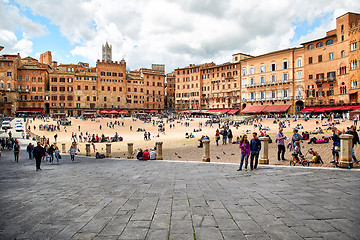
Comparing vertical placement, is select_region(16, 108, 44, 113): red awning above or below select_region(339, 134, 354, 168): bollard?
above

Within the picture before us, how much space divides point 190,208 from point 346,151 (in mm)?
6758

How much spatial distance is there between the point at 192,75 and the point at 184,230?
73316mm

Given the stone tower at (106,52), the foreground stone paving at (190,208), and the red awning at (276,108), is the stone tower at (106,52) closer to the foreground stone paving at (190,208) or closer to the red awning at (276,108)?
the red awning at (276,108)

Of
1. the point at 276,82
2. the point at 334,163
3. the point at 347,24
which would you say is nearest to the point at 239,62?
the point at 276,82

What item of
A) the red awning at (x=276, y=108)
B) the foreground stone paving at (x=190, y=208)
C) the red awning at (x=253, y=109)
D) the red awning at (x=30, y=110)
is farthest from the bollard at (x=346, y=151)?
the red awning at (x=30, y=110)

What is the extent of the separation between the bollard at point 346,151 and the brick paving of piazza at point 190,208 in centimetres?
49

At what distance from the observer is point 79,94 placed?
7175 cm

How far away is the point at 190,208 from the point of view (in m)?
4.90

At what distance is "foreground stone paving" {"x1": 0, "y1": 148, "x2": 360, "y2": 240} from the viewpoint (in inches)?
151

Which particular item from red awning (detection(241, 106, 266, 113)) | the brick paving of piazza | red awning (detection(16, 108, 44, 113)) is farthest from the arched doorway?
red awning (detection(16, 108, 44, 113))

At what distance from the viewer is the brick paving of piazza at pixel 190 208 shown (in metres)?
3.84

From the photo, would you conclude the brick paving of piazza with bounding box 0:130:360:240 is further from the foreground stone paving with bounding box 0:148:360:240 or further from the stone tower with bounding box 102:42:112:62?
the stone tower with bounding box 102:42:112:62

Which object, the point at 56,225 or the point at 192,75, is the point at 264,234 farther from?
the point at 192,75

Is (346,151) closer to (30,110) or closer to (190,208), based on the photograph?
(190,208)
